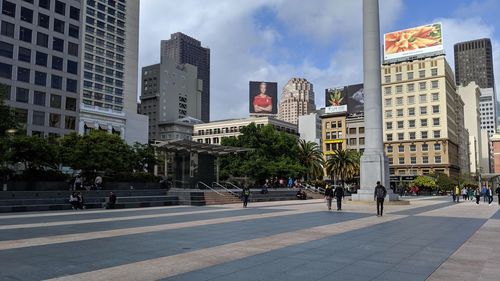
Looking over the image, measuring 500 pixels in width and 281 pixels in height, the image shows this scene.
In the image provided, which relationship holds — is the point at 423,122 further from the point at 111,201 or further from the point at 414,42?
the point at 111,201

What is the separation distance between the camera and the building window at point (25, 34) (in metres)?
67.4

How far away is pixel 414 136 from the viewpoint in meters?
103

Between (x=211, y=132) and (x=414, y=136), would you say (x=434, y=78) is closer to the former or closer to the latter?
(x=414, y=136)

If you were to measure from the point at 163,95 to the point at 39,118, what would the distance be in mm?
94791

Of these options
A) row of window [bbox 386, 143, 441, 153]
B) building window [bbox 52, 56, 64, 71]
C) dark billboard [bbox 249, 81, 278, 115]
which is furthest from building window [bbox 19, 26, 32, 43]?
row of window [bbox 386, 143, 441, 153]

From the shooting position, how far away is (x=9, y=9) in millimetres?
66062

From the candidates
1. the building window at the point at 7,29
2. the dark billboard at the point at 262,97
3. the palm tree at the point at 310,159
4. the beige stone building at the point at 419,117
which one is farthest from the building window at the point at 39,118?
the beige stone building at the point at 419,117

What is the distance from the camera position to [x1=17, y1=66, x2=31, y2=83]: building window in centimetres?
6761

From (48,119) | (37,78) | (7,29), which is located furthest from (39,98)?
(7,29)

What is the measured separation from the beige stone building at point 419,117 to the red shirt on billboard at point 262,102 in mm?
29515

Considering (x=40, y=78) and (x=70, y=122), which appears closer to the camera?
(x=40, y=78)

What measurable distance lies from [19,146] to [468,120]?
171 metres

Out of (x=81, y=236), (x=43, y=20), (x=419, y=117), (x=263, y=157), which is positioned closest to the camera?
(x=81, y=236)

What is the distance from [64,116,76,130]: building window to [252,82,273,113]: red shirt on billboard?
46.7 m
